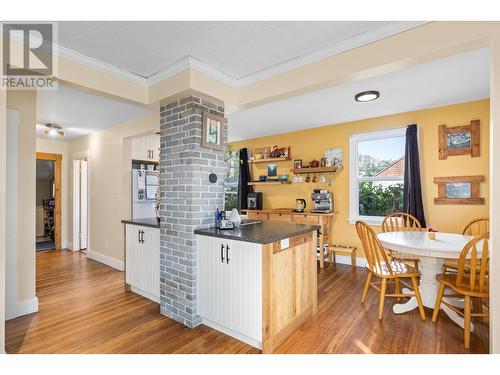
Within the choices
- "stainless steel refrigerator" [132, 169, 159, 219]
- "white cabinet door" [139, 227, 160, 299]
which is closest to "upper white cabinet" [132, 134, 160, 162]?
"stainless steel refrigerator" [132, 169, 159, 219]

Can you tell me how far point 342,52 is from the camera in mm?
2137

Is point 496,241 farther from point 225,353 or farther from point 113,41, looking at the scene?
point 113,41

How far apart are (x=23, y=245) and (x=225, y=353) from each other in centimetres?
240

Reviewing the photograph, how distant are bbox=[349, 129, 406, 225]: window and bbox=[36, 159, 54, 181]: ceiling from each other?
694 centimetres

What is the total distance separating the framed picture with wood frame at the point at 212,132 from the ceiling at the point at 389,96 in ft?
3.78

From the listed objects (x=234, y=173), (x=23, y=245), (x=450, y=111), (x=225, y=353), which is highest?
(x=450, y=111)

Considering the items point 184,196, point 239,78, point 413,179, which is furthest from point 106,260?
point 413,179

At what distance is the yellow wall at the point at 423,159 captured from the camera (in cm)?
341

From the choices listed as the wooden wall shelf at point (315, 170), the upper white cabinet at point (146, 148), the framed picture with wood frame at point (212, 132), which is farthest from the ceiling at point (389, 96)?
the upper white cabinet at point (146, 148)

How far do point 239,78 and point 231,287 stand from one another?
2060mm

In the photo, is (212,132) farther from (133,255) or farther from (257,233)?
(133,255)

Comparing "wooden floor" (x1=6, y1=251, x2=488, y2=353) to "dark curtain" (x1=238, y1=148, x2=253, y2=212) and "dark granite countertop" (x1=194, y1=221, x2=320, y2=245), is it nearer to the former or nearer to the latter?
"dark granite countertop" (x1=194, y1=221, x2=320, y2=245)

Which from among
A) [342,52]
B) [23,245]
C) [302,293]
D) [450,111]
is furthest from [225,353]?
[450,111]

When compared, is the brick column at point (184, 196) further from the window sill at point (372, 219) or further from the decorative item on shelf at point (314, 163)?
the window sill at point (372, 219)
